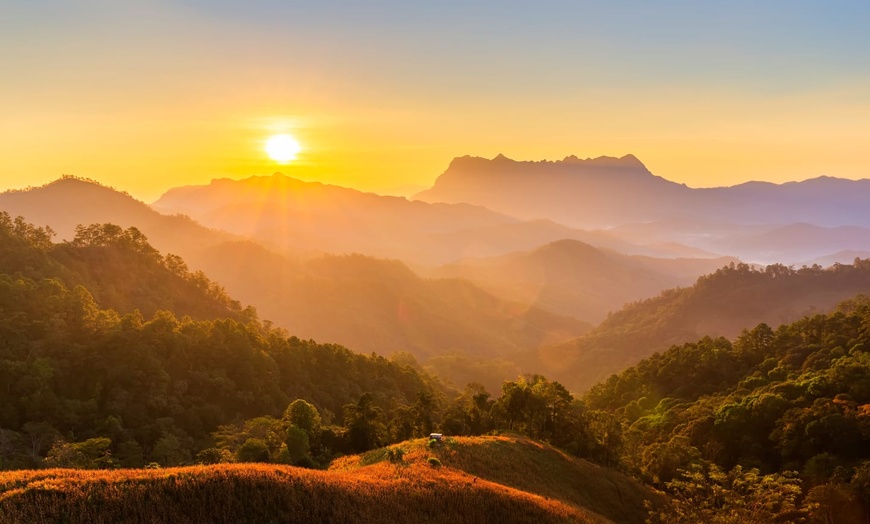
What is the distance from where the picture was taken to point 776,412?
54125 millimetres

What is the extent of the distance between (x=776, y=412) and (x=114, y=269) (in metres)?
110

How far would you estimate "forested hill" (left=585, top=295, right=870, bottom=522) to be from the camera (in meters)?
45.1

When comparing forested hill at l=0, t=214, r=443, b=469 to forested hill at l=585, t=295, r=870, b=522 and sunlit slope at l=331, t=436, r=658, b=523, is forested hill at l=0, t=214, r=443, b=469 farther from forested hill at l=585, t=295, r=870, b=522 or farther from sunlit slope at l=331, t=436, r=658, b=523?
forested hill at l=585, t=295, r=870, b=522

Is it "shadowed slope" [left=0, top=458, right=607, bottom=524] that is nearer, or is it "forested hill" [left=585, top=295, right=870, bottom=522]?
"shadowed slope" [left=0, top=458, right=607, bottom=524]

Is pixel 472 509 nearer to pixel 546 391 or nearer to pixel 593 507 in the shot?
pixel 593 507

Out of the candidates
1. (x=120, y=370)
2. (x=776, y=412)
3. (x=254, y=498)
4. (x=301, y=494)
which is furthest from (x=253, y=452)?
(x=776, y=412)

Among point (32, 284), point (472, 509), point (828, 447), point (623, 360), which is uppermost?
point (32, 284)

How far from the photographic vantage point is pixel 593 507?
3938 centimetres

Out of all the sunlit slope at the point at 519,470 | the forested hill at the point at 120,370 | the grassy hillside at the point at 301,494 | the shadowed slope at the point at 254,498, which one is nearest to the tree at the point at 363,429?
the forested hill at the point at 120,370

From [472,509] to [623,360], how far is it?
18851cm

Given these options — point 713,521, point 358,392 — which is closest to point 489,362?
point 358,392

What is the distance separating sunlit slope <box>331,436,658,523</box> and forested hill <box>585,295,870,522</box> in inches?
375

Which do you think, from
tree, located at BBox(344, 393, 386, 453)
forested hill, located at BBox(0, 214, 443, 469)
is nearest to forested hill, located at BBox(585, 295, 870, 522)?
tree, located at BBox(344, 393, 386, 453)

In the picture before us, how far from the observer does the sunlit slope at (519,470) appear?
32.5 meters
